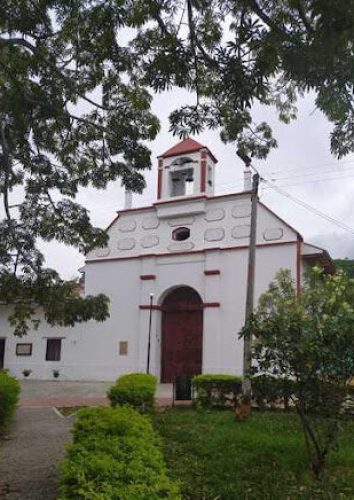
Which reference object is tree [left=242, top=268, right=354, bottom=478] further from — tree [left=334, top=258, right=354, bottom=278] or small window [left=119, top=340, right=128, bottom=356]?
tree [left=334, top=258, right=354, bottom=278]

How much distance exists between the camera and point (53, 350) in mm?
24734

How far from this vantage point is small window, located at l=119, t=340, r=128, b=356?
23.4 meters

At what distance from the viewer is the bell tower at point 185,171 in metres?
23.4

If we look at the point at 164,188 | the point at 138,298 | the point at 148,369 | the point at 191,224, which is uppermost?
the point at 164,188

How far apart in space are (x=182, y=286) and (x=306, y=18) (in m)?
18.5

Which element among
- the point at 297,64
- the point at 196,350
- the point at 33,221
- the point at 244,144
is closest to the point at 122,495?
the point at 297,64

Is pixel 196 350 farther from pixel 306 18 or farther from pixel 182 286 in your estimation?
pixel 306 18

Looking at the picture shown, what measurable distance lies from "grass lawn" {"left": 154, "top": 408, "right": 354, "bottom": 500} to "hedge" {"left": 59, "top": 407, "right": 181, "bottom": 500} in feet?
3.42

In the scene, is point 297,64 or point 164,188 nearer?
point 297,64

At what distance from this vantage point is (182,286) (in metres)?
23.1

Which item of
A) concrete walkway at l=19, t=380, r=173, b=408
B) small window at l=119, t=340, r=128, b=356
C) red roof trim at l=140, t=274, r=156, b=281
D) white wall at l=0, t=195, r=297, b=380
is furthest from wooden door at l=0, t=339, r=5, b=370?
red roof trim at l=140, t=274, r=156, b=281

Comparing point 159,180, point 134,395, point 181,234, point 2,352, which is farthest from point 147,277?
point 134,395

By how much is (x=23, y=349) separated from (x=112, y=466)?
21778 millimetres

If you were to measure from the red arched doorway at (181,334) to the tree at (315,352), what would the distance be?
15.1 metres
